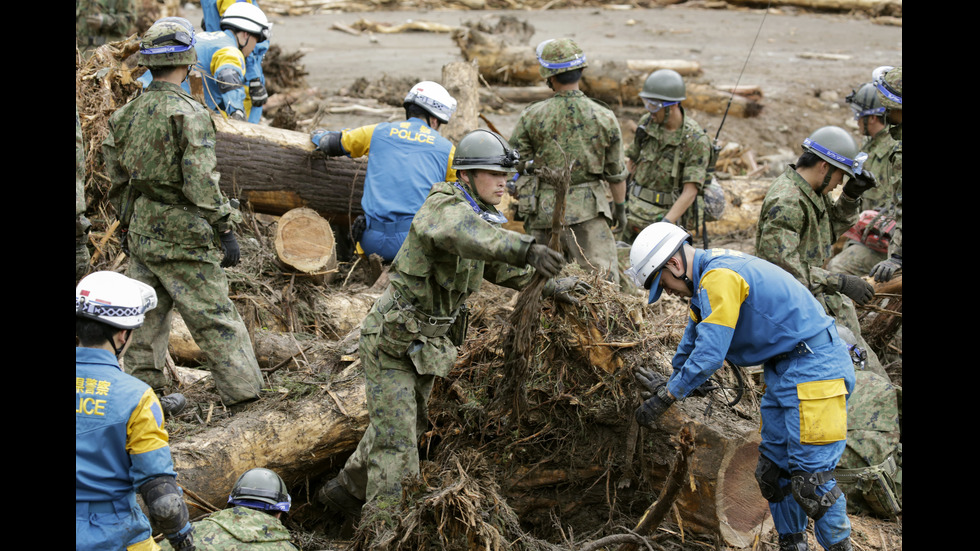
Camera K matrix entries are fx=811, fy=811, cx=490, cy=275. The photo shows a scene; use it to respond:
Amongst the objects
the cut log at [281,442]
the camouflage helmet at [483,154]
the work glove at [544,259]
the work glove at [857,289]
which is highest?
the camouflage helmet at [483,154]

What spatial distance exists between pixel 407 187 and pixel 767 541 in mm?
3639

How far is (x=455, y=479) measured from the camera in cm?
424

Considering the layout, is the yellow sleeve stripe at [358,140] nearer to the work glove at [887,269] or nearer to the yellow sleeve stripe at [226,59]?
the yellow sleeve stripe at [226,59]

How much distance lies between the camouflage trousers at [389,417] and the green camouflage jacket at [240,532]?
670 mm

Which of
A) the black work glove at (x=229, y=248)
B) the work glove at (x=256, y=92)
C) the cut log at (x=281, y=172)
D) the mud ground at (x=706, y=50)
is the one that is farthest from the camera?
the mud ground at (x=706, y=50)

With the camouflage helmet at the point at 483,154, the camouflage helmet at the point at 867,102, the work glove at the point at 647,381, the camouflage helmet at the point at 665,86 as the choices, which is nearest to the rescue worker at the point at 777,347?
the work glove at the point at 647,381

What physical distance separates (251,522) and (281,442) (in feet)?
4.08

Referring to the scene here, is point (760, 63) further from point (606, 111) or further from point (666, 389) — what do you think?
point (666, 389)

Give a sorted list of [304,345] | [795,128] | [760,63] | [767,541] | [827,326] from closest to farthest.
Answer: [827,326] < [767,541] < [304,345] < [795,128] < [760,63]

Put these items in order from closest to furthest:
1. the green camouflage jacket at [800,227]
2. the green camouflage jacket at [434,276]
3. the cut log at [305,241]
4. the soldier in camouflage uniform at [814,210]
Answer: the green camouflage jacket at [434,276] → the soldier in camouflage uniform at [814,210] → the green camouflage jacket at [800,227] → the cut log at [305,241]

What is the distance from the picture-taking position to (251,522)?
385 cm

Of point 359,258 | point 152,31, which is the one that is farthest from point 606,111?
point 152,31

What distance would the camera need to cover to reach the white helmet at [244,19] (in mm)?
8133

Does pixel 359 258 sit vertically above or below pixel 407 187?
below
